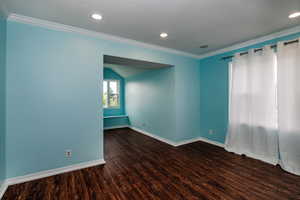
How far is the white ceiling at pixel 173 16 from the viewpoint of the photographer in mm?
1788

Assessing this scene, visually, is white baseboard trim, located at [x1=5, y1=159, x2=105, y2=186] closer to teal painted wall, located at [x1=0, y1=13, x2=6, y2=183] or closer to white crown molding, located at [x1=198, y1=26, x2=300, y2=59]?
teal painted wall, located at [x1=0, y1=13, x2=6, y2=183]

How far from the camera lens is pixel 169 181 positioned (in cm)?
213

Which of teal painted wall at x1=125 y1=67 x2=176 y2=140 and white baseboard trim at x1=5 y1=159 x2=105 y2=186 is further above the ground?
teal painted wall at x1=125 y1=67 x2=176 y2=140

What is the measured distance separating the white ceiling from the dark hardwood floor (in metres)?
2.63

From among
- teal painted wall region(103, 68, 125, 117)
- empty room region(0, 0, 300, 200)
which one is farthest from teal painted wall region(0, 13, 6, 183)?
teal painted wall region(103, 68, 125, 117)

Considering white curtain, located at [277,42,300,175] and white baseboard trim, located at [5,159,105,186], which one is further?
white curtain, located at [277,42,300,175]

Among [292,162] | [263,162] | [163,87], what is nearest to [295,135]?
[292,162]

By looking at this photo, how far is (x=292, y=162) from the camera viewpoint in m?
2.40

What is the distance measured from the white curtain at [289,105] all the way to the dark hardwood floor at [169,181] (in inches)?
12.0

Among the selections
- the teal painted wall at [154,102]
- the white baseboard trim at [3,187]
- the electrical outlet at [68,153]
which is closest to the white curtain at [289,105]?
the teal painted wall at [154,102]

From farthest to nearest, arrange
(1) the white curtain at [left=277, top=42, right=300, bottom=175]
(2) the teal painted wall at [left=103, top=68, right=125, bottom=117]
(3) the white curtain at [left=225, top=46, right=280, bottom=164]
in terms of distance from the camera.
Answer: (2) the teal painted wall at [left=103, top=68, right=125, bottom=117], (3) the white curtain at [left=225, top=46, right=280, bottom=164], (1) the white curtain at [left=277, top=42, right=300, bottom=175]

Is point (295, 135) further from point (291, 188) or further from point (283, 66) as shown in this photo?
point (283, 66)

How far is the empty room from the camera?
1.90 meters

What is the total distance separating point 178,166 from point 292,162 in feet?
6.75
